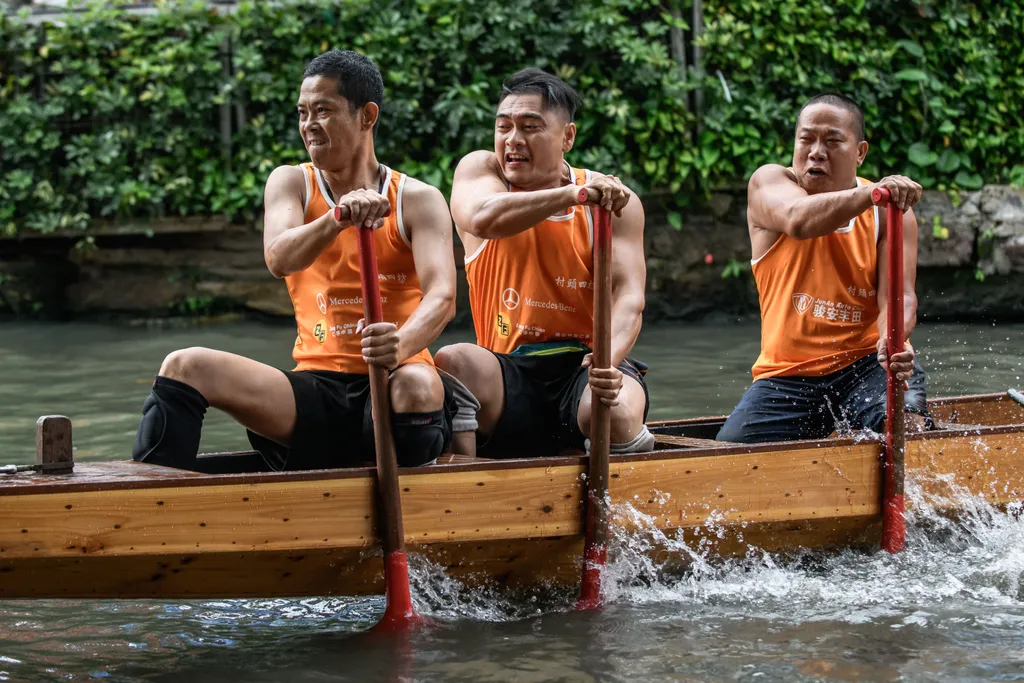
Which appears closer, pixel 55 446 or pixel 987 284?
pixel 55 446

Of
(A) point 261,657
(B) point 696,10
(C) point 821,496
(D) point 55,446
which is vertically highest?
(B) point 696,10

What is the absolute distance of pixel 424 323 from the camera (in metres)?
4.32

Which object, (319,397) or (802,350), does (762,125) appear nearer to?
(802,350)

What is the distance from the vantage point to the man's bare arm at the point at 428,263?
4309 millimetres

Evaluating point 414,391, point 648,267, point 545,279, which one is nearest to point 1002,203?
point 648,267

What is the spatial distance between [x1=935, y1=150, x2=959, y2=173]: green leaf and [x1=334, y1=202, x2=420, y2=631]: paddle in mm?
8099

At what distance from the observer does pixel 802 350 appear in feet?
17.7

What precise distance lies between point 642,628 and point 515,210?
4.91ft

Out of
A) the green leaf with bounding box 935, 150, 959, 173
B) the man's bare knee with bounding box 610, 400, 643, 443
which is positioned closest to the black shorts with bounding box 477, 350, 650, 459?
the man's bare knee with bounding box 610, 400, 643, 443

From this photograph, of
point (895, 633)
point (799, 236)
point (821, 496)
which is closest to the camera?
point (895, 633)

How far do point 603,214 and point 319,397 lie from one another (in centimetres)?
114

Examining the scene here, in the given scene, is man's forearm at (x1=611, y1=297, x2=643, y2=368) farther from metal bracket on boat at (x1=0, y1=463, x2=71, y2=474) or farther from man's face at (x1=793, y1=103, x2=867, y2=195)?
metal bracket on boat at (x1=0, y1=463, x2=71, y2=474)

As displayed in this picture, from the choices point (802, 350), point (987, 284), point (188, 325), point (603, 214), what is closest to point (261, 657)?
point (603, 214)

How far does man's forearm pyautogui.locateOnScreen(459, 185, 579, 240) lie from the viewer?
171 inches
